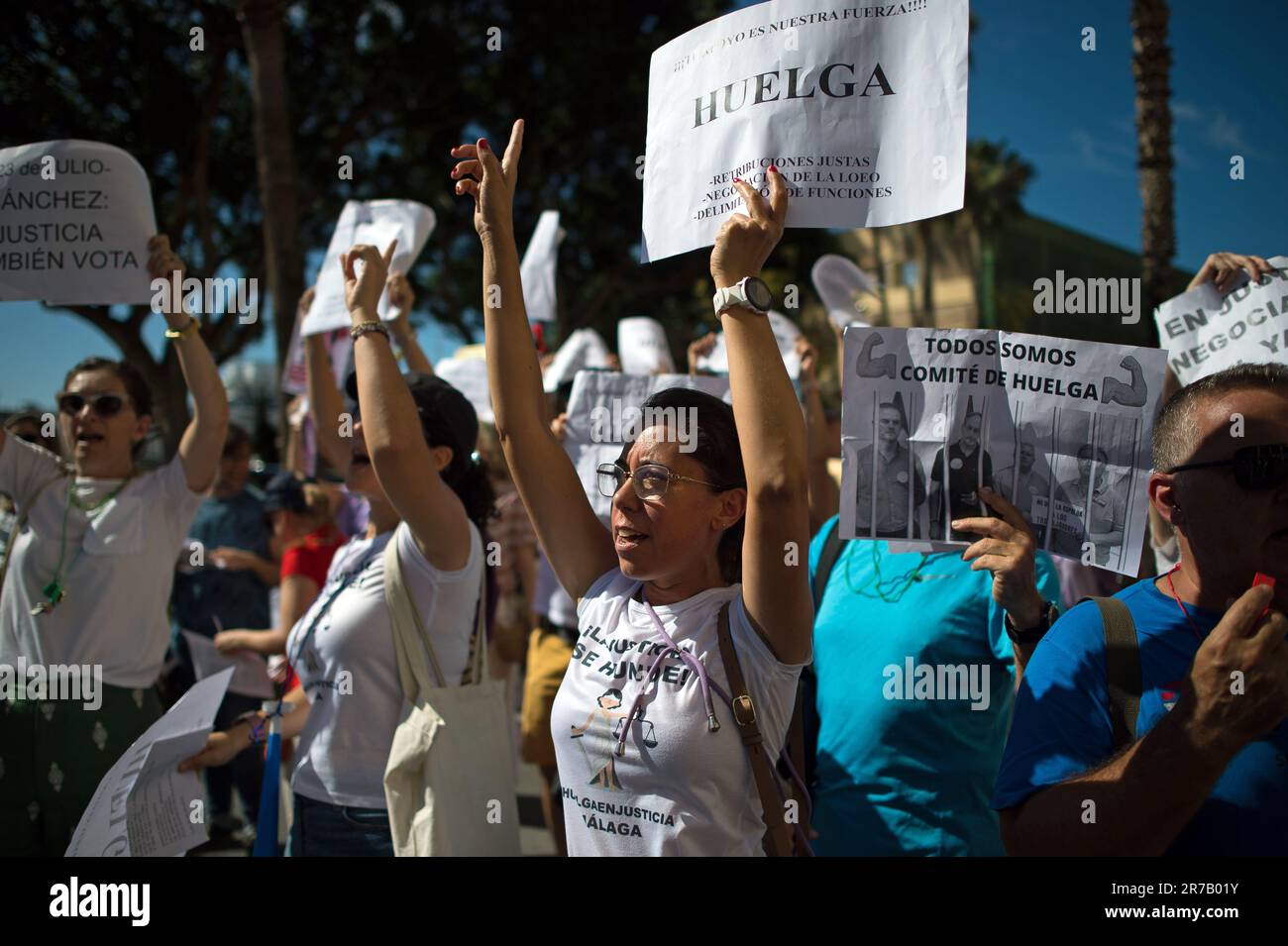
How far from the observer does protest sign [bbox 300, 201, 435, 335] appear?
3.93 metres

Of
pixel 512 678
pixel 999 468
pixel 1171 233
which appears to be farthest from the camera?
pixel 512 678

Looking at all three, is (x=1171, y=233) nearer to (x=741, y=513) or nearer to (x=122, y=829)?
(x=741, y=513)

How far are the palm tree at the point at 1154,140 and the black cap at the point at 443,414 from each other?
3.77 metres

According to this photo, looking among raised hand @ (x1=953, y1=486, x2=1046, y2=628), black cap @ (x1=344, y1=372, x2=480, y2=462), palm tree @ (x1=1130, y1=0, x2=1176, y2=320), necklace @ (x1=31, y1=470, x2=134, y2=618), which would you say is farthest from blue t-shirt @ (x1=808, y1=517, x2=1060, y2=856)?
palm tree @ (x1=1130, y1=0, x2=1176, y2=320)

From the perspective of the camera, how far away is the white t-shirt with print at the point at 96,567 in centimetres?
322

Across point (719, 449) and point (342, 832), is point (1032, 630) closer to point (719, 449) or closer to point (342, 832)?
point (719, 449)

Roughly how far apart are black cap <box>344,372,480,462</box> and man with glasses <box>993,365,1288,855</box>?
1.84m

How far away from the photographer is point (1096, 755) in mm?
1788

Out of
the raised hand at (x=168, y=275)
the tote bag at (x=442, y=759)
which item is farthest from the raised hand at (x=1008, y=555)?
the raised hand at (x=168, y=275)

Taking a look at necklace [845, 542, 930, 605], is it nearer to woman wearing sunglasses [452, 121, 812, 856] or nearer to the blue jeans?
woman wearing sunglasses [452, 121, 812, 856]

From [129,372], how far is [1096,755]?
127 inches

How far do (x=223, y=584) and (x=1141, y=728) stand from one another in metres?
4.76

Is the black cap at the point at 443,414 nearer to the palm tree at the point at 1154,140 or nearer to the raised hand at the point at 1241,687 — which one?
the raised hand at the point at 1241,687
